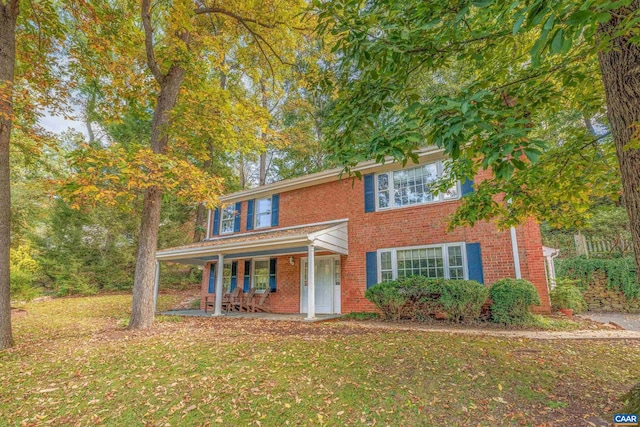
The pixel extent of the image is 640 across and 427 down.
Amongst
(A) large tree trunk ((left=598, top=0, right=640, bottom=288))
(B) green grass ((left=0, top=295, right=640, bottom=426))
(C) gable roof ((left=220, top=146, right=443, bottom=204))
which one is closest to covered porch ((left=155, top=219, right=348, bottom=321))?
(C) gable roof ((left=220, top=146, right=443, bottom=204))

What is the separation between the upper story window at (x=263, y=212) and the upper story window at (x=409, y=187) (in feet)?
16.4

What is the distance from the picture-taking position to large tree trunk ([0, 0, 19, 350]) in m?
5.68

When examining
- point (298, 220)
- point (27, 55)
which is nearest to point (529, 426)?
point (298, 220)

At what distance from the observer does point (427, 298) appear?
825 cm

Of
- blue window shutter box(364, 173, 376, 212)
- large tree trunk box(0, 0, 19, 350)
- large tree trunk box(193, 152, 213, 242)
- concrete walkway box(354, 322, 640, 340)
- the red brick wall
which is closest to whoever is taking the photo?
large tree trunk box(0, 0, 19, 350)

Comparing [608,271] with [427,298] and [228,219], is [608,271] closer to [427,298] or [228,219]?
[427,298]

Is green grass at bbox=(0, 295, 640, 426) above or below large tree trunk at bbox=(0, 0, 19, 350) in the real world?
below

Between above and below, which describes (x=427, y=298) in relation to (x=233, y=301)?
above

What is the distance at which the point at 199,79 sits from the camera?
351 inches

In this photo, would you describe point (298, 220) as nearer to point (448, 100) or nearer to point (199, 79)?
point (199, 79)

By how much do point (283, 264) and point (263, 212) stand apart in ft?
8.64

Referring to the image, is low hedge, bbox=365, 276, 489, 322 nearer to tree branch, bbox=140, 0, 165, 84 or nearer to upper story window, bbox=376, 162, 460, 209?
upper story window, bbox=376, 162, 460, 209

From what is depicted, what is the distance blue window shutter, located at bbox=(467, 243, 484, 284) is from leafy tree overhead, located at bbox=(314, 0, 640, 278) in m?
4.14

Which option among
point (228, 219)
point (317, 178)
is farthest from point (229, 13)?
point (228, 219)
